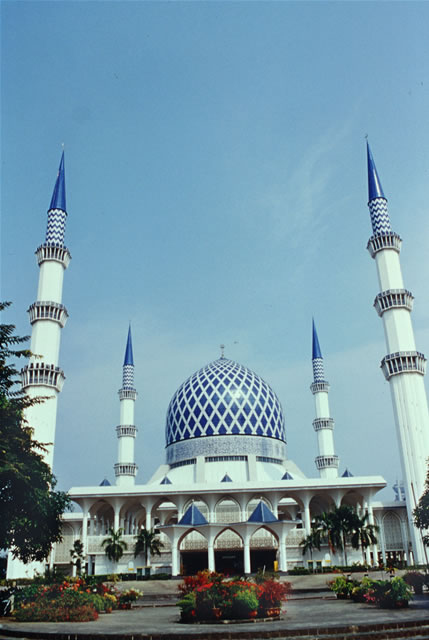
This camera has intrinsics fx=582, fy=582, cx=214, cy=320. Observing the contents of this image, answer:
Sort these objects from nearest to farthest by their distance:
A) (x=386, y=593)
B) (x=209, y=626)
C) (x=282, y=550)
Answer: (x=209, y=626) < (x=386, y=593) < (x=282, y=550)

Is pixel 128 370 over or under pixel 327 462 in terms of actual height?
over

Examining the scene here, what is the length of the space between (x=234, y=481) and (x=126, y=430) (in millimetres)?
9775

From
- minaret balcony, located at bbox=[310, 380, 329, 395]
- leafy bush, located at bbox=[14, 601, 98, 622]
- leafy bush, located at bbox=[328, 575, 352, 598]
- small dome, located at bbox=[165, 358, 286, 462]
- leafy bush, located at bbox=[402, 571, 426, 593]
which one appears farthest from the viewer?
minaret balcony, located at bbox=[310, 380, 329, 395]

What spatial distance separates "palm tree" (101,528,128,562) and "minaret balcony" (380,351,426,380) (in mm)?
15974

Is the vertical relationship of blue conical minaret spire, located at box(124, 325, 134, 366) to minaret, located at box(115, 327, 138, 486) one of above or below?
above

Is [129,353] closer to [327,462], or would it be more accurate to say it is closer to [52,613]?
[327,462]

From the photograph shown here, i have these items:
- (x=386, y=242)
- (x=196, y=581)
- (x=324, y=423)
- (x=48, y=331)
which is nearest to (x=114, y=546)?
(x=48, y=331)

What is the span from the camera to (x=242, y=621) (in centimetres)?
1025

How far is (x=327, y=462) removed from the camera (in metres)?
39.0

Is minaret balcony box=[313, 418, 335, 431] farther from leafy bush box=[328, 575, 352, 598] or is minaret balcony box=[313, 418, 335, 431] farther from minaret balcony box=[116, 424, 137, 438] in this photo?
leafy bush box=[328, 575, 352, 598]

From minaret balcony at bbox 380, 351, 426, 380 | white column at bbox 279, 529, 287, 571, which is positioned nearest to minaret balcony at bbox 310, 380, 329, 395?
minaret balcony at bbox 380, 351, 426, 380

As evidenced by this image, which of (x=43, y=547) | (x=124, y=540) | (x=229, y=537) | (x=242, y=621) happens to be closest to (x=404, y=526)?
(x=229, y=537)

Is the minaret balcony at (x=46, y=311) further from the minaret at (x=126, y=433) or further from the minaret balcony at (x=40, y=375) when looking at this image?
the minaret at (x=126, y=433)

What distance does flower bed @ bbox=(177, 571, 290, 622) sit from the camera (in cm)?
1030
